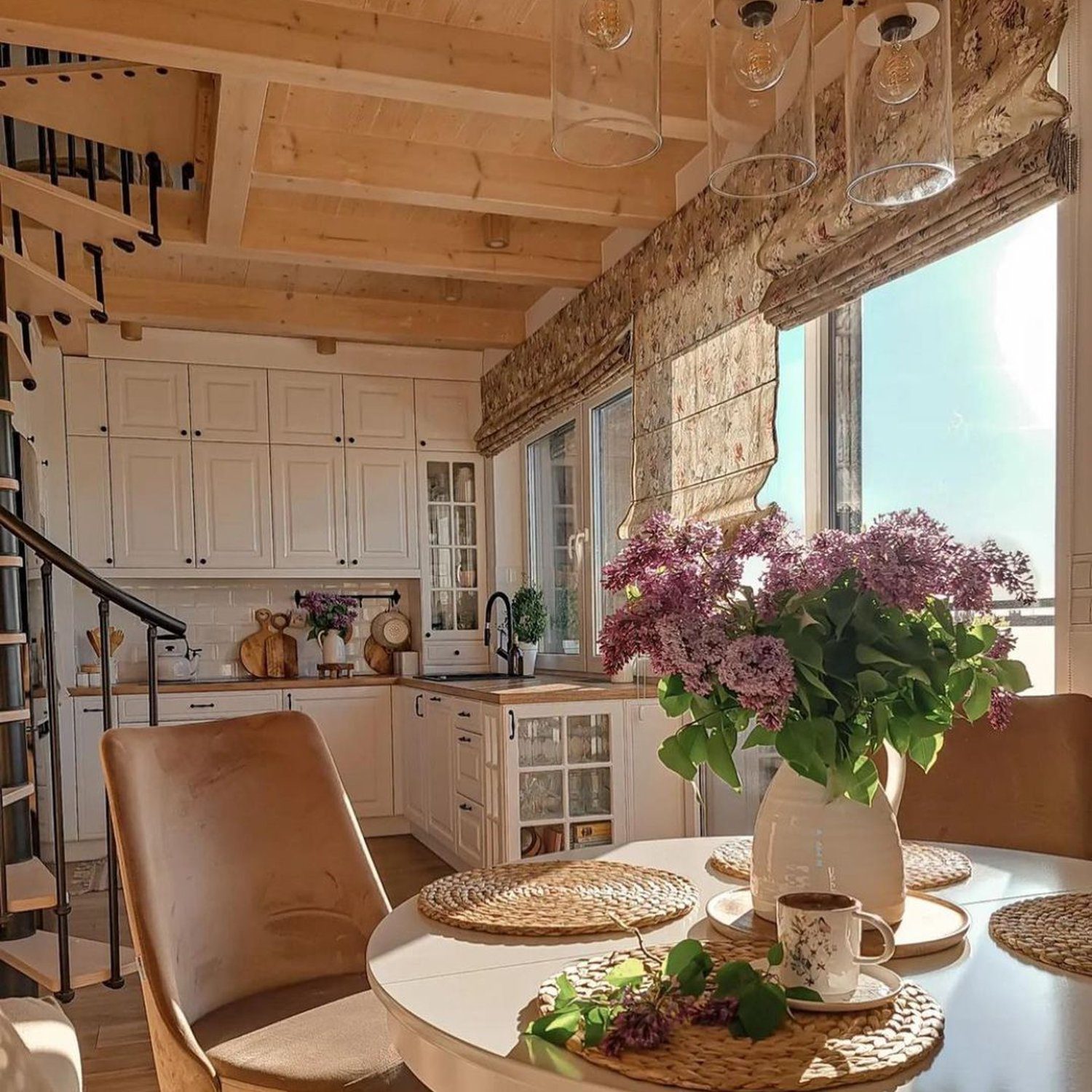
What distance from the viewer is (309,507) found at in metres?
5.48

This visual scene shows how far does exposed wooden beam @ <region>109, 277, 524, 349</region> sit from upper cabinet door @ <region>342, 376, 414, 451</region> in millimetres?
287

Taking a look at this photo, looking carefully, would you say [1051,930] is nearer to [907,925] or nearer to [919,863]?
[907,925]

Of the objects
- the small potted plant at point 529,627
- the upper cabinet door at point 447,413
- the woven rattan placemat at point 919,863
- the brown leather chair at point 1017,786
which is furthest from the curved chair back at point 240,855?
the upper cabinet door at point 447,413

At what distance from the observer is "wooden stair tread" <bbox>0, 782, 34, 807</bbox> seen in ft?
9.36

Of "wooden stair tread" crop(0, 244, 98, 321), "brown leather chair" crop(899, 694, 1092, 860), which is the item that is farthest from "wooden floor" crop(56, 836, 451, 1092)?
"wooden stair tread" crop(0, 244, 98, 321)

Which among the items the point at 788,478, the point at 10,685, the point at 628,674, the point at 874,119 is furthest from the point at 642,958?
the point at 628,674

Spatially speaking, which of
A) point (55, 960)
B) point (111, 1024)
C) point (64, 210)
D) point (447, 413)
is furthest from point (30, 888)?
point (447, 413)

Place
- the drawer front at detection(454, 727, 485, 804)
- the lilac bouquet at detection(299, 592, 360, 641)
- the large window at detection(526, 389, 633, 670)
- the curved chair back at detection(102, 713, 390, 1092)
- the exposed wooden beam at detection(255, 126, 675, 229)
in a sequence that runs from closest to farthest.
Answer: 1. the curved chair back at detection(102, 713, 390, 1092)
2. the exposed wooden beam at detection(255, 126, 675, 229)
3. the drawer front at detection(454, 727, 485, 804)
4. the large window at detection(526, 389, 633, 670)
5. the lilac bouquet at detection(299, 592, 360, 641)

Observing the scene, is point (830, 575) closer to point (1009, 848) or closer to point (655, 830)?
point (1009, 848)

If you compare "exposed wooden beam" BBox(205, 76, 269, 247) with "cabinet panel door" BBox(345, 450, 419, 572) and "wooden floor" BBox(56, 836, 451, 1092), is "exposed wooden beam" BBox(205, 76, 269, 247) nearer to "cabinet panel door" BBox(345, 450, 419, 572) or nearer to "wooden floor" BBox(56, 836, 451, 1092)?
"cabinet panel door" BBox(345, 450, 419, 572)

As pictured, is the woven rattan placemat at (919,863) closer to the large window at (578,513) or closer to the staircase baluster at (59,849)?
the staircase baluster at (59,849)

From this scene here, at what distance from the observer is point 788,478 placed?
10.4 ft

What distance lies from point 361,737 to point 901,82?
4543mm

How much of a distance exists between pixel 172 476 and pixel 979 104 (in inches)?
170
